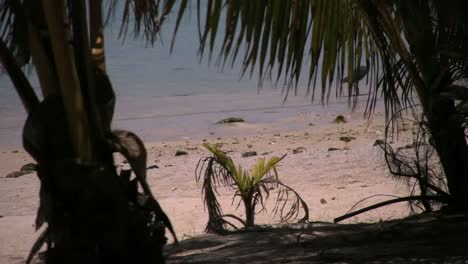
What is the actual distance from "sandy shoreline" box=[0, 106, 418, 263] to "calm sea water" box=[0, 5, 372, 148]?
136cm

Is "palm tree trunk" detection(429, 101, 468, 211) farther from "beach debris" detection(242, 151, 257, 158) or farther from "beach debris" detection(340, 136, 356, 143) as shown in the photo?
"beach debris" detection(340, 136, 356, 143)

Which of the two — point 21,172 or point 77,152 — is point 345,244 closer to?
point 77,152

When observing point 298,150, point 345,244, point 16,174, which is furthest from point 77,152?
point 298,150

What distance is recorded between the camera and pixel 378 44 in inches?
118

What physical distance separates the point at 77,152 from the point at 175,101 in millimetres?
11105

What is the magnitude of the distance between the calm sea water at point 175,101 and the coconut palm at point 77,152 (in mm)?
6083

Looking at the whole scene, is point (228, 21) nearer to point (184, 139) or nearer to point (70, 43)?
point (70, 43)

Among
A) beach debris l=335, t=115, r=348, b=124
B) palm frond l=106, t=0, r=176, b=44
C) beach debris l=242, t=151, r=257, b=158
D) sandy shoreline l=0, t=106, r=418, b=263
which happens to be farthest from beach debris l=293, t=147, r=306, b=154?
palm frond l=106, t=0, r=176, b=44

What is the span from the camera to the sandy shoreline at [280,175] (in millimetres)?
4340

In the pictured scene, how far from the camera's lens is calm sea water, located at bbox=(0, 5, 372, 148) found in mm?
10500

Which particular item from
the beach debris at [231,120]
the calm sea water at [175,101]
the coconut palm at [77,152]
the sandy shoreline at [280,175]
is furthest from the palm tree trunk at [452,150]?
the beach debris at [231,120]

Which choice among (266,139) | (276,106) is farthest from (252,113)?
(266,139)

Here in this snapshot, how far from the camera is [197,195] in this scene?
5.29 m

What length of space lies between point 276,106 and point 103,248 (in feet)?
33.2
